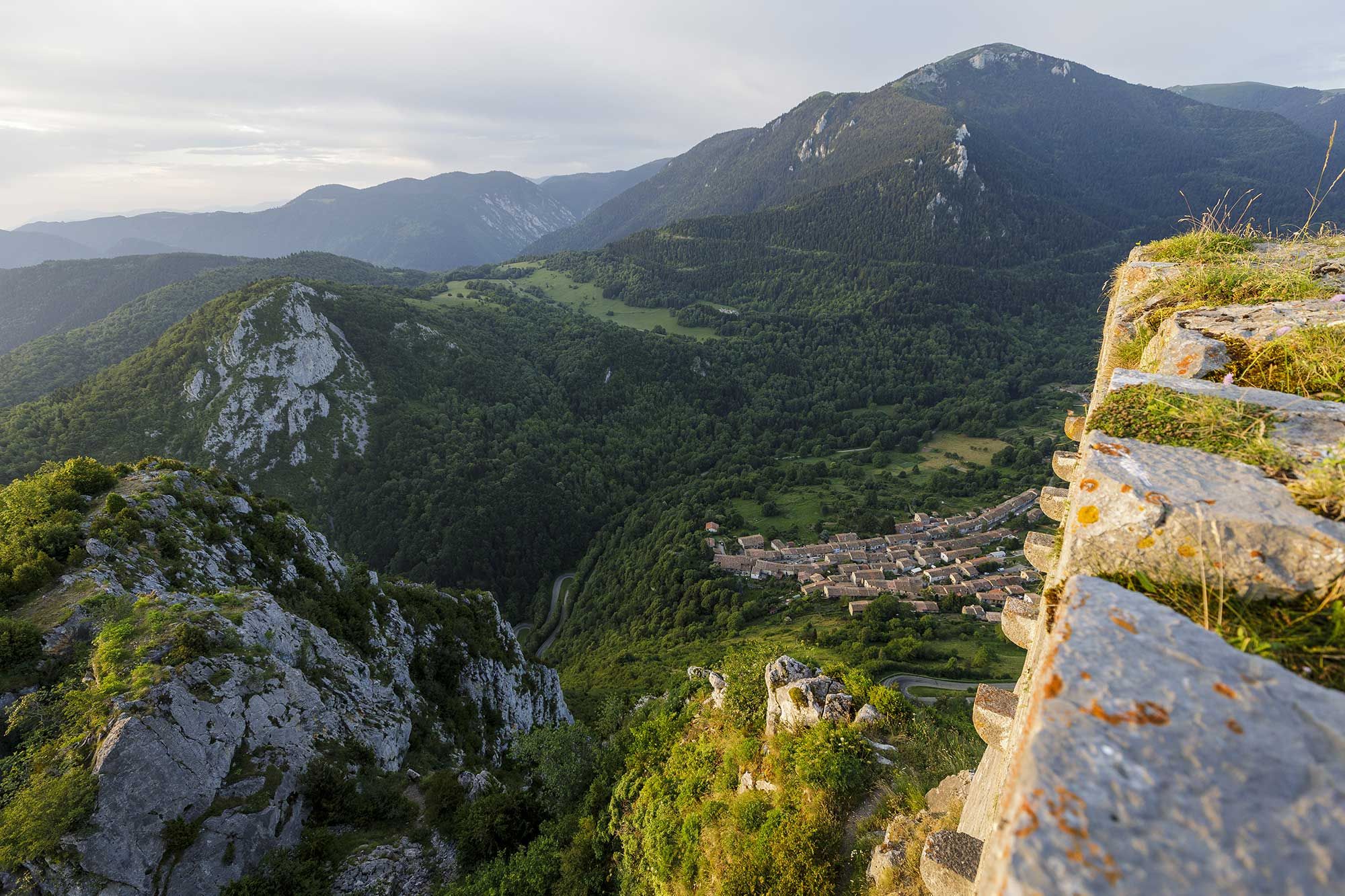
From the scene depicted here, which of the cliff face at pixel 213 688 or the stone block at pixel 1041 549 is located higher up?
the stone block at pixel 1041 549

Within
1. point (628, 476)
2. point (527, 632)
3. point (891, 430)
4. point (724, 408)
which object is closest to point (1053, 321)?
point (891, 430)

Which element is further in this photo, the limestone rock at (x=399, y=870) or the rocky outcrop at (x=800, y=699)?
the rocky outcrop at (x=800, y=699)

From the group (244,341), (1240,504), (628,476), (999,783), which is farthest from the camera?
(628,476)

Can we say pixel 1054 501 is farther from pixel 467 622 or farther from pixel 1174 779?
pixel 467 622

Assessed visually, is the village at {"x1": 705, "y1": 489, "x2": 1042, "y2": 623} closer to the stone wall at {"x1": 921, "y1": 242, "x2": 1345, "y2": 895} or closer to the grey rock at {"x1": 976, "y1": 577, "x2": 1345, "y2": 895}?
the stone wall at {"x1": 921, "y1": 242, "x2": 1345, "y2": 895}

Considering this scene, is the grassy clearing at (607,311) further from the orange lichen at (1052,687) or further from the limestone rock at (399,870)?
the orange lichen at (1052,687)

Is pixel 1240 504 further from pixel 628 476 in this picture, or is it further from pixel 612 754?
pixel 628 476

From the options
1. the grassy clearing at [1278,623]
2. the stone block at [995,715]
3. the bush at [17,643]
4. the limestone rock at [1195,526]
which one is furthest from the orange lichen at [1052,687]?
the bush at [17,643]
